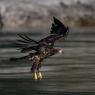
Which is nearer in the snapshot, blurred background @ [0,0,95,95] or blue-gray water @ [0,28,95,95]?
blue-gray water @ [0,28,95,95]

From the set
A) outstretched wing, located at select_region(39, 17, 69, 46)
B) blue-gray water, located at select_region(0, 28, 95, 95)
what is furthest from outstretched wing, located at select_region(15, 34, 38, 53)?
blue-gray water, located at select_region(0, 28, 95, 95)

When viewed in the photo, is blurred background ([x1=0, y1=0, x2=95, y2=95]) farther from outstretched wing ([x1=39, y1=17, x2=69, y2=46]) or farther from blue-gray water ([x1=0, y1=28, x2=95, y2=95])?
outstretched wing ([x1=39, y1=17, x2=69, y2=46])

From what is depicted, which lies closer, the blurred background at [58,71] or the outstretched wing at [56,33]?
the outstretched wing at [56,33]

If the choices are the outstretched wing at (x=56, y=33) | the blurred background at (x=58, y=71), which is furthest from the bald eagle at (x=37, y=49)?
A: the blurred background at (x=58, y=71)

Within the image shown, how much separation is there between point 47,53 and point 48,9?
161 ft

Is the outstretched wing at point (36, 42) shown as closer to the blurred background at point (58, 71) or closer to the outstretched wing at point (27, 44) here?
the outstretched wing at point (27, 44)

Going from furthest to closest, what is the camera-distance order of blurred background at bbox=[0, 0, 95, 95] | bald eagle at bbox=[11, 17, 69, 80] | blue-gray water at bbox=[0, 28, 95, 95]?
blurred background at bbox=[0, 0, 95, 95] < blue-gray water at bbox=[0, 28, 95, 95] < bald eagle at bbox=[11, 17, 69, 80]

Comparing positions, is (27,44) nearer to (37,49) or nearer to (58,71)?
(37,49)

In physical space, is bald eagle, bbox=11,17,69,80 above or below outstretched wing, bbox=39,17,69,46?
below

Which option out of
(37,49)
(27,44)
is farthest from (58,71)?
(27,44)

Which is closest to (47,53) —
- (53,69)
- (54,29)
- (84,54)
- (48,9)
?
(54,29)

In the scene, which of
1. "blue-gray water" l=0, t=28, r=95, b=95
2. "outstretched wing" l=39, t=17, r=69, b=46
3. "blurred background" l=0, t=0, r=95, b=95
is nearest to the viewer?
"outstretched wing" l=39, t=17, r=69, b=46

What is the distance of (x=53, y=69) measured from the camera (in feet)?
87.7

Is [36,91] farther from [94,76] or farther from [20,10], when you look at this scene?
[20,10]
